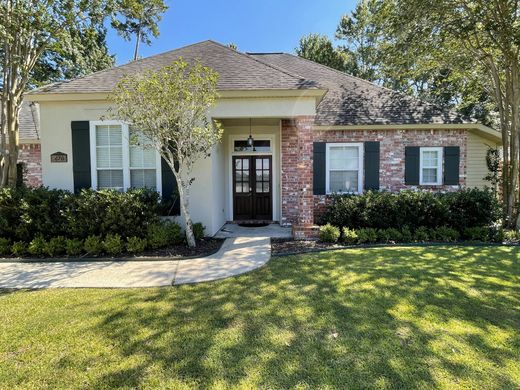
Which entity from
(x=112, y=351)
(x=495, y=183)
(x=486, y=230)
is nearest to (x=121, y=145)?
(x=112, y=351)

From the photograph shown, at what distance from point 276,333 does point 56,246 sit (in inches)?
209

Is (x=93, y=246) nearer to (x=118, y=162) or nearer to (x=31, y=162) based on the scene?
(x=118, y=162)

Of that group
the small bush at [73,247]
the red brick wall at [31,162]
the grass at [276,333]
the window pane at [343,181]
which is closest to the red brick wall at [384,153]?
the window pane at [343,181]

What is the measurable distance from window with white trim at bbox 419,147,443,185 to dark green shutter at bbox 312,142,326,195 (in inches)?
126

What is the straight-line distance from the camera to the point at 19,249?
617cm

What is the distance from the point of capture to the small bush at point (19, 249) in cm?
614

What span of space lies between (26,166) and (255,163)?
→ 8.35 meters

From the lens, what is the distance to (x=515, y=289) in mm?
4383

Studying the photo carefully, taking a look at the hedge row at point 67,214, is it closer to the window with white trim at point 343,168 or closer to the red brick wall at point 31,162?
the red brick wall at point 31,162

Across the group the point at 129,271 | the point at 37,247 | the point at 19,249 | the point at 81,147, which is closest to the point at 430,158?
the point at 129,271

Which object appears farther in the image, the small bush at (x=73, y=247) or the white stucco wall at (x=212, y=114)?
the white stucco wall at (x=212, y=114)

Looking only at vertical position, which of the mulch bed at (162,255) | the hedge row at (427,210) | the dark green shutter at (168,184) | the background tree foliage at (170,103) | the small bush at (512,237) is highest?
the background tree foliage at (170,103)

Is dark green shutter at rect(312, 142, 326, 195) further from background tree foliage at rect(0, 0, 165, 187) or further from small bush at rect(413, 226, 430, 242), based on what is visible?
background tree foliage at rect(0, 0, 165, 187)

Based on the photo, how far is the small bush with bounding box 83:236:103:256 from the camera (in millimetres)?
6176
